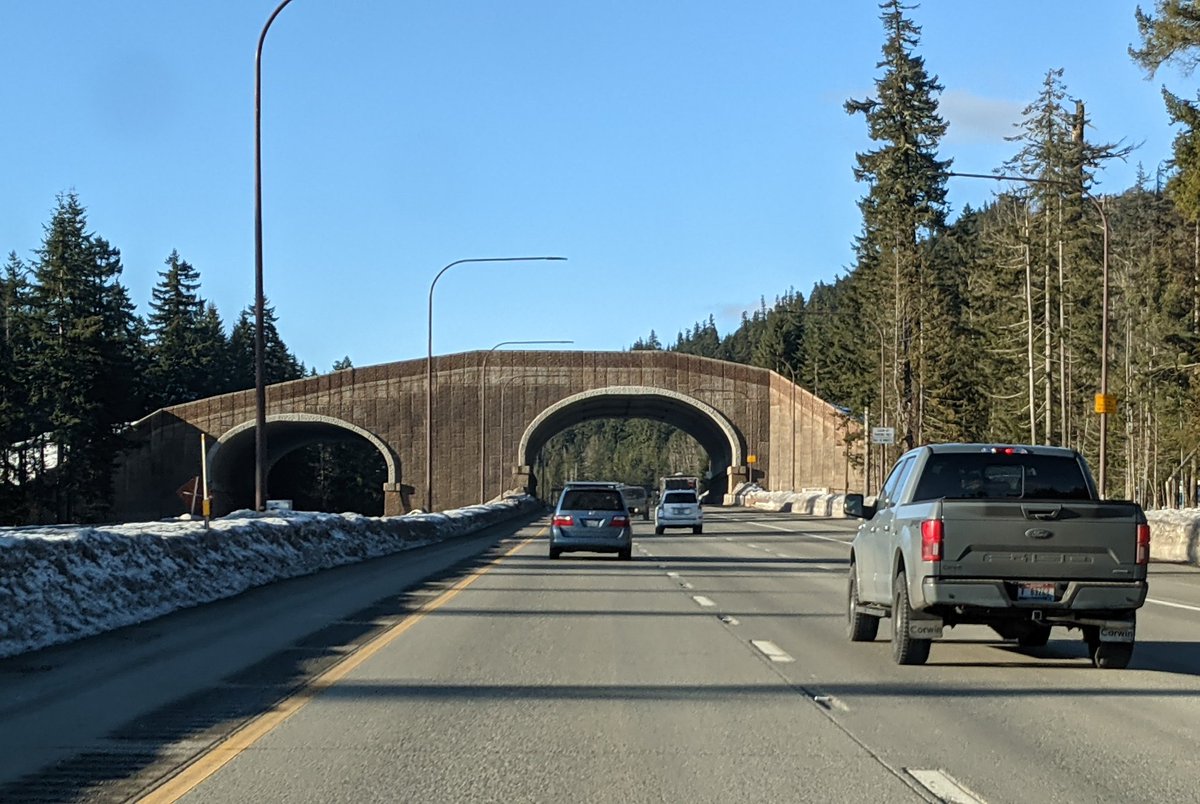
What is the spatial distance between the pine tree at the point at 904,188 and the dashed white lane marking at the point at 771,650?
72.4m

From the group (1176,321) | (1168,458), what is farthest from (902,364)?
(1168,458)

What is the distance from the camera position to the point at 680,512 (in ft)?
175

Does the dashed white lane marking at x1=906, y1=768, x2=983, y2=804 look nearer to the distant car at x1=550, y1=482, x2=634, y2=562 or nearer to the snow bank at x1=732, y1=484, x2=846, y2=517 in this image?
the distant car at x1=550, y1=482, x2=634, y2=562

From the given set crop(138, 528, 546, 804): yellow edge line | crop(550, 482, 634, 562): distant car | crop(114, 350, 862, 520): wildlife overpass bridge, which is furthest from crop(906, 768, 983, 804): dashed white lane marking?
crop(114, 350, 862, 520): wildlife overpass bridge

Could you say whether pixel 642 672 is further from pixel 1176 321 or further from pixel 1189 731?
pixel 1176 321

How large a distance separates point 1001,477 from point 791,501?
73166 millimetres

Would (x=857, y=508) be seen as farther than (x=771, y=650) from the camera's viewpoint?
Yes

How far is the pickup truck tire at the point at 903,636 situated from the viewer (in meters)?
12.6

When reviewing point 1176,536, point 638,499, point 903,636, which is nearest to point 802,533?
point 1176,536

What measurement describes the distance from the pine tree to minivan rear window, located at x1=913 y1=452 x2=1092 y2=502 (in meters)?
73.0

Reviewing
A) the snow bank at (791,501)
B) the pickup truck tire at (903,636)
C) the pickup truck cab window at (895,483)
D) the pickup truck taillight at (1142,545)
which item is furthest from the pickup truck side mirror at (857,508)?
the snow bank at (791,501)

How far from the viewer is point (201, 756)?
8539mm

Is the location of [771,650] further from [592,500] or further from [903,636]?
[592,500]

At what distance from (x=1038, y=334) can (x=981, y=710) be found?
63969 millimetres
